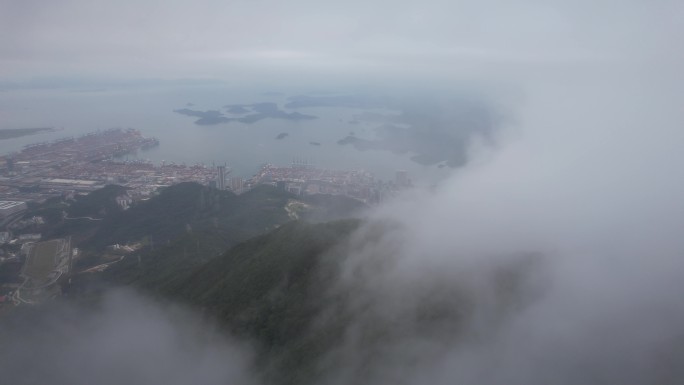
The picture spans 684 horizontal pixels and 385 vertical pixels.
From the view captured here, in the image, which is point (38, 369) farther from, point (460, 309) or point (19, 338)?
point (460, 309)

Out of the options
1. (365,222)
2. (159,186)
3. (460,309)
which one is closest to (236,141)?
(159,186)

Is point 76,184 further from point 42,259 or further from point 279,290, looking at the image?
point 279,290

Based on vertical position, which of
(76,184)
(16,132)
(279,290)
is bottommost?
(76,184)

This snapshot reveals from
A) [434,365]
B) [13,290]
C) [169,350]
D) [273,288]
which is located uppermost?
[434,365]

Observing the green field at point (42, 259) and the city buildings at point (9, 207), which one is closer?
the green field at point (42, 259)

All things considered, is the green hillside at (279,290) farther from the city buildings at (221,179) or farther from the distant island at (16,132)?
the distant island at (16,132)

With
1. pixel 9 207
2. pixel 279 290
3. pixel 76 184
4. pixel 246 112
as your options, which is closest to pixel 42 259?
pixel 9 207

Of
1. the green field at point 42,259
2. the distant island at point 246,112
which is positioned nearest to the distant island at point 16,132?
the distant island at point 246,112

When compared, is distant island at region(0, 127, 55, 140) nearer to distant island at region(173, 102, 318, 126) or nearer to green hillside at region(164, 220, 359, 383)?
distant island at region(173, 102, 318, 126)

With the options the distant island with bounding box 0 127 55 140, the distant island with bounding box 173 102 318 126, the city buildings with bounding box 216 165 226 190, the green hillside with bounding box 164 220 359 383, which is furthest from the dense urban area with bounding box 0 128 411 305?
the distant island with bounding box 173 102 318 126
